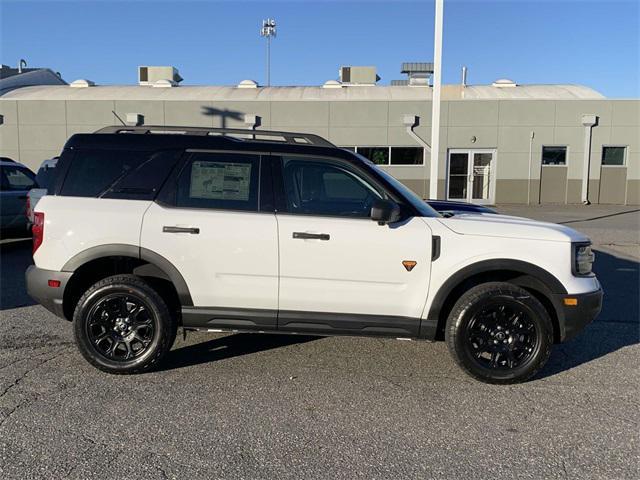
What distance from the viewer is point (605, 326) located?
5781 millimetres

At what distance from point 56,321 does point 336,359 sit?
3.18 metres

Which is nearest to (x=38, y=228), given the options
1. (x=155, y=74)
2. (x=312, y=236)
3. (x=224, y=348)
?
(x=224, y=348)

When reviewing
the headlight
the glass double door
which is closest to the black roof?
the headlight

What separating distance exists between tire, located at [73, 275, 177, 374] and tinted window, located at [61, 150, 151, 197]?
2.63 ft

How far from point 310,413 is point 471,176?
68.7ft

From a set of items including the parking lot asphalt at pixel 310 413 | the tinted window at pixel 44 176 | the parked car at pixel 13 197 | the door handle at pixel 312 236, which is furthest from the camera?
the tinted window at pixel 44 176

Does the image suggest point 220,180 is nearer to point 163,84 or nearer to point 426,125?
point 426,125

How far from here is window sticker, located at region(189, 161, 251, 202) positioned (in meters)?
4.31

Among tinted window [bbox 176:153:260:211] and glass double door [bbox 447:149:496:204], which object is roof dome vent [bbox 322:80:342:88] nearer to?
glass double door [bbox 447:149:496:204]

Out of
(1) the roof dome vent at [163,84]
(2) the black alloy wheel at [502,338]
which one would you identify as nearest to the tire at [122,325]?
(2) the black alloy wheel at [502,338]

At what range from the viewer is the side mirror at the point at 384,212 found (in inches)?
158

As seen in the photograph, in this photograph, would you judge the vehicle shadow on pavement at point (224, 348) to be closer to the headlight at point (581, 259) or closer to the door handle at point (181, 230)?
the door handle at point (181, 230)

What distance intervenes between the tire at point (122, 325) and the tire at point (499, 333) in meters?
2.38

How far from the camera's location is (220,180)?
4.35 metres
